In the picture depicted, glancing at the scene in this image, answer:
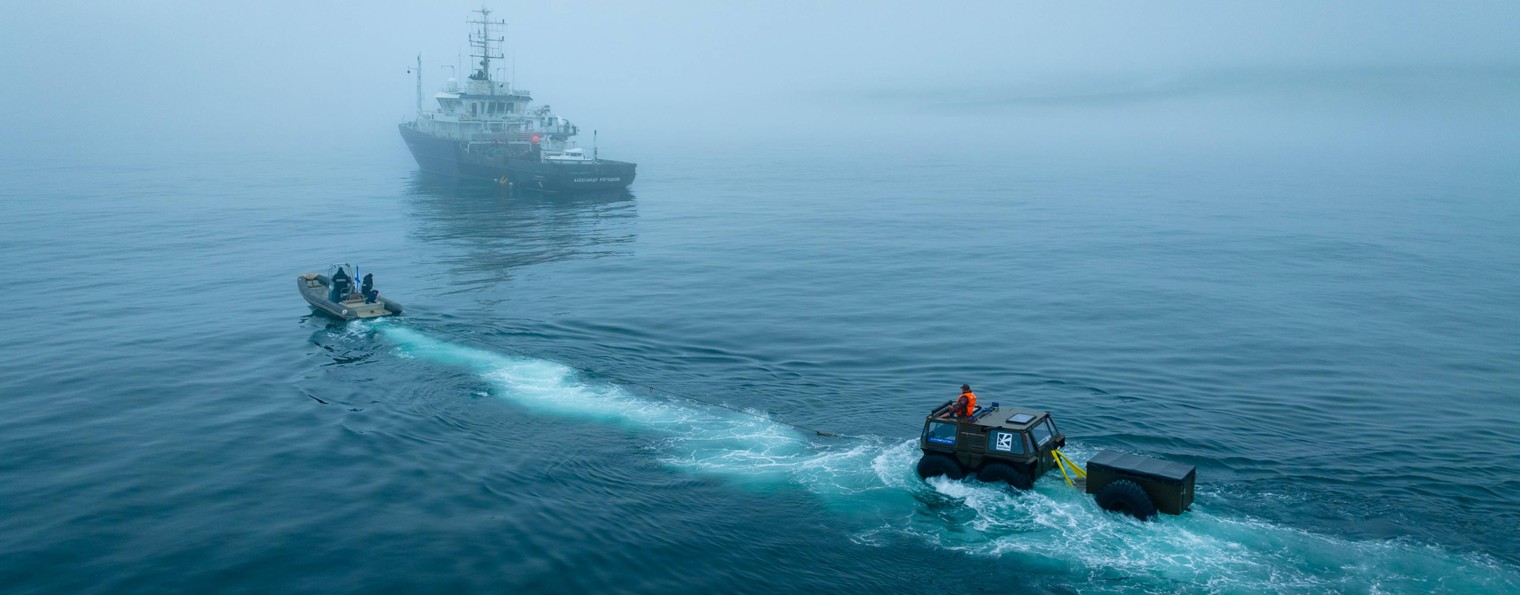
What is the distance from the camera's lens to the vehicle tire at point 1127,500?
2348 centimetres

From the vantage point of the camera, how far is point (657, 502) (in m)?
26.2

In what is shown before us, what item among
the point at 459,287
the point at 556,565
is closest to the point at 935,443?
the point at 556,565

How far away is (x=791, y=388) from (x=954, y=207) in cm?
8017

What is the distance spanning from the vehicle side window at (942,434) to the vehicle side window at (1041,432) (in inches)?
82.2

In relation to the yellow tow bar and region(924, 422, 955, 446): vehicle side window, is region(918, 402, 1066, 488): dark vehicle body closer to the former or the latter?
region(924, 422, 955, 446): vehicle side window

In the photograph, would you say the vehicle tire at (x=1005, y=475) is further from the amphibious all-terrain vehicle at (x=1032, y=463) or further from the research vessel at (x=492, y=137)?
the research vessel at (x=492, y=137)

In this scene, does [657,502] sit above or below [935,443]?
below

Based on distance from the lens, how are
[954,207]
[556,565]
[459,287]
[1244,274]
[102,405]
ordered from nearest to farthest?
[556,565] → [102,405] → [459,287] → [1244,274] → [954,207]

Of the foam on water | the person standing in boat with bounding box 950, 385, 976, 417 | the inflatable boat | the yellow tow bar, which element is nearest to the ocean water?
the foam on water

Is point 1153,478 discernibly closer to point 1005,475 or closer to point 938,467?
Answer: point 1005,475

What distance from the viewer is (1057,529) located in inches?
936

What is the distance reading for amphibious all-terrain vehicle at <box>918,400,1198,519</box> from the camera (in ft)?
77.4

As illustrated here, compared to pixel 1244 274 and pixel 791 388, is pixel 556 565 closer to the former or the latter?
pixel 791 388

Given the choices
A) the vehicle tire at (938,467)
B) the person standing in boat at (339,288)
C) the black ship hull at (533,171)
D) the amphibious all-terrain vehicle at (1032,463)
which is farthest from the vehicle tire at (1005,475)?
the black ship hull at (533,171)
